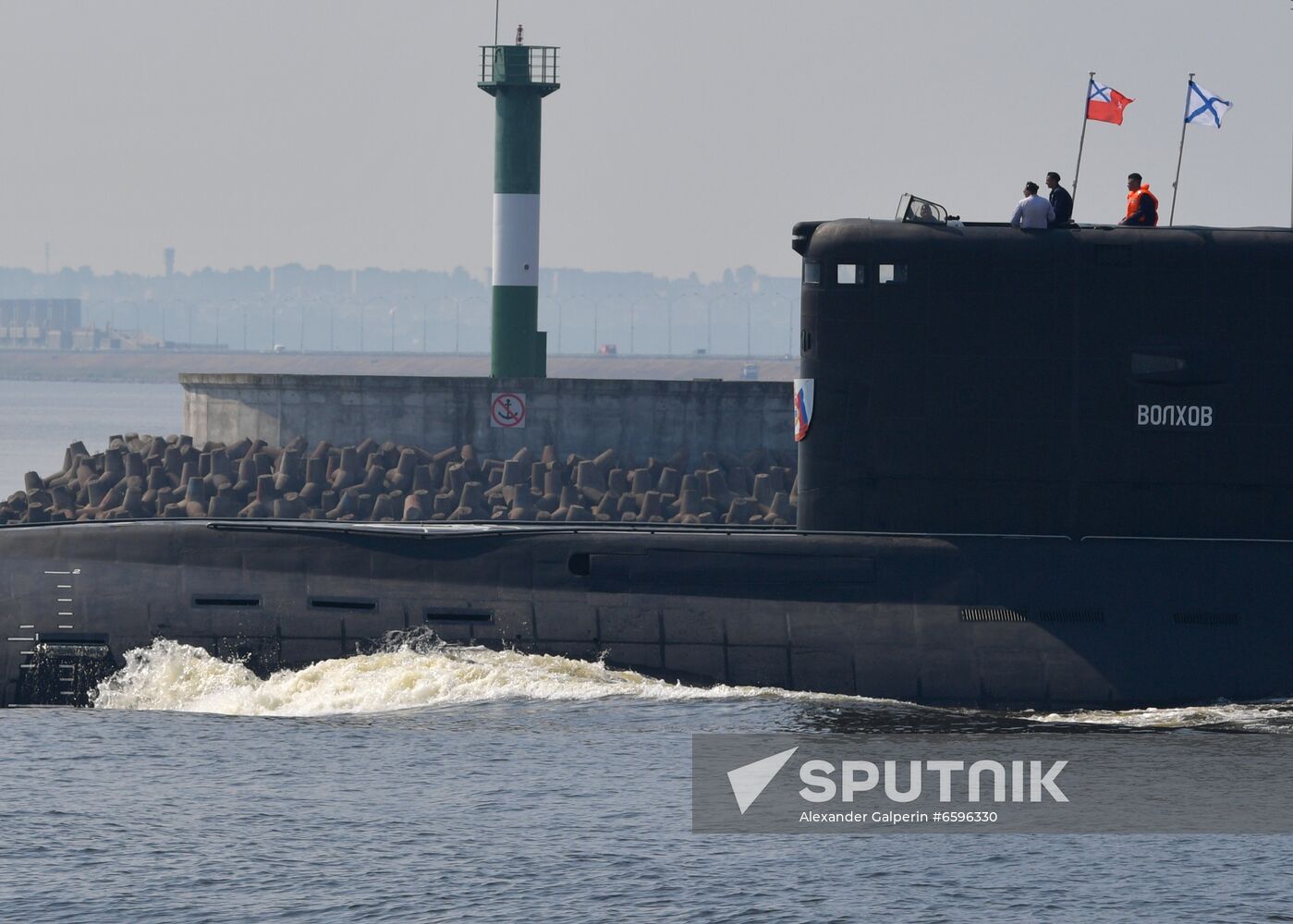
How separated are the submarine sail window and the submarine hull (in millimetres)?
3366

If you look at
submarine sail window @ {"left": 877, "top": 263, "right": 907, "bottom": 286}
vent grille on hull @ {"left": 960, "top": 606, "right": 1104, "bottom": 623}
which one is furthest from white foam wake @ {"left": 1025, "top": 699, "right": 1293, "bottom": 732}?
submarine sail window @ {"left": 877, "top": 263, "right": 907, "bottom": 286}

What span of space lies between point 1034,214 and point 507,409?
25463 millimetres

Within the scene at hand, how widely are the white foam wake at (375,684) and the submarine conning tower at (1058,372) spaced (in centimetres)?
356

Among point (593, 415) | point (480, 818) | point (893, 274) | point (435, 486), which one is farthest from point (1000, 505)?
point (435, 486)

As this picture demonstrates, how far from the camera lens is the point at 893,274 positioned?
79.6 ft

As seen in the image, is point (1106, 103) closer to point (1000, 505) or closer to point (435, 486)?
point (1000, 505)

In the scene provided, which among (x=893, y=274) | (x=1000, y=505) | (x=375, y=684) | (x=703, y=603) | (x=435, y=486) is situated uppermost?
(x=893, y=274)

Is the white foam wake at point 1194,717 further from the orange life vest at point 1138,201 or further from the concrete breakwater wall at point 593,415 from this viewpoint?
the concrete breakwater wall at point 593,415

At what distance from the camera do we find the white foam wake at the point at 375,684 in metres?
24.9

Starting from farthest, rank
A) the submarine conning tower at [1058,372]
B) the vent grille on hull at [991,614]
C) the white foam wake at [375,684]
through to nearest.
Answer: the white foam wake at [375,684]
the vent grille on hull at [991,614]
the submarine conning tower at [1058,372]

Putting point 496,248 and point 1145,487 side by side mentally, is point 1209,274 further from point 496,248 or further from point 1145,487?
point 496,248

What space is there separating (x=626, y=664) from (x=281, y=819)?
6380mm

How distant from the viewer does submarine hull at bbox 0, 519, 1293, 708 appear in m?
24.2

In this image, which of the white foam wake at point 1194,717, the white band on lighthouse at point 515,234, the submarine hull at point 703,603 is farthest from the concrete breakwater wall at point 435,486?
the white foam wake at point 1194,717
